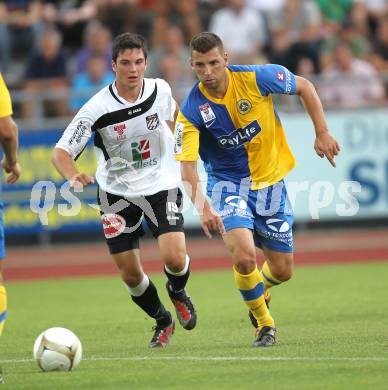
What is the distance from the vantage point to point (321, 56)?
17891mm

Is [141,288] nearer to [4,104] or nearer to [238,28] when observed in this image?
[4,104]

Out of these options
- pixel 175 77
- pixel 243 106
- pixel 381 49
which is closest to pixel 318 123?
pixel 243 106

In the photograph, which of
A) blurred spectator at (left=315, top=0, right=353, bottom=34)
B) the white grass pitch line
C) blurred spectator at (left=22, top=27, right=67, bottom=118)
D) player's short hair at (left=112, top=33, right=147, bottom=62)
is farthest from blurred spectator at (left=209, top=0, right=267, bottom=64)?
the white grass pitch line

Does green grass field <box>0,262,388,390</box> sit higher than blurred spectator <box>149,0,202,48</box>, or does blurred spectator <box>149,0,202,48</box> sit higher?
blurred spectator <box>149,0,202,48</box>

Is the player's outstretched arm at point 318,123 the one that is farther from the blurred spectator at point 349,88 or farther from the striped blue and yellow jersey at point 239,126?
the blurred spectator at point 349,88

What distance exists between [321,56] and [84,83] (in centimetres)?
415

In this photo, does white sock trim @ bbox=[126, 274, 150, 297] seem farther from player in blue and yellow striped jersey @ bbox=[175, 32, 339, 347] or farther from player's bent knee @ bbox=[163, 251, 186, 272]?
player in blue and yellow striped jersey @ bbox=[175, 32, 339, 347]

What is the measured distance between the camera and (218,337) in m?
8.73

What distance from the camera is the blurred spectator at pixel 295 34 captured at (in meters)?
17.7

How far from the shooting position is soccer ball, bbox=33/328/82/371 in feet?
23.3

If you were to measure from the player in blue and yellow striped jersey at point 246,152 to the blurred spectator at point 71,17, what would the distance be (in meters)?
11.0

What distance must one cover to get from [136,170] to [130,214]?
0.38 meters

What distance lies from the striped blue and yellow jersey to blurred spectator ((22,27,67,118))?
900cm

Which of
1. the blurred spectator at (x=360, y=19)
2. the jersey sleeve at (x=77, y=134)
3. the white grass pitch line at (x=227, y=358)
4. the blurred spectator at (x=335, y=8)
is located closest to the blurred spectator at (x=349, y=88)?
the blurred spectator at (x=360, y=19)
